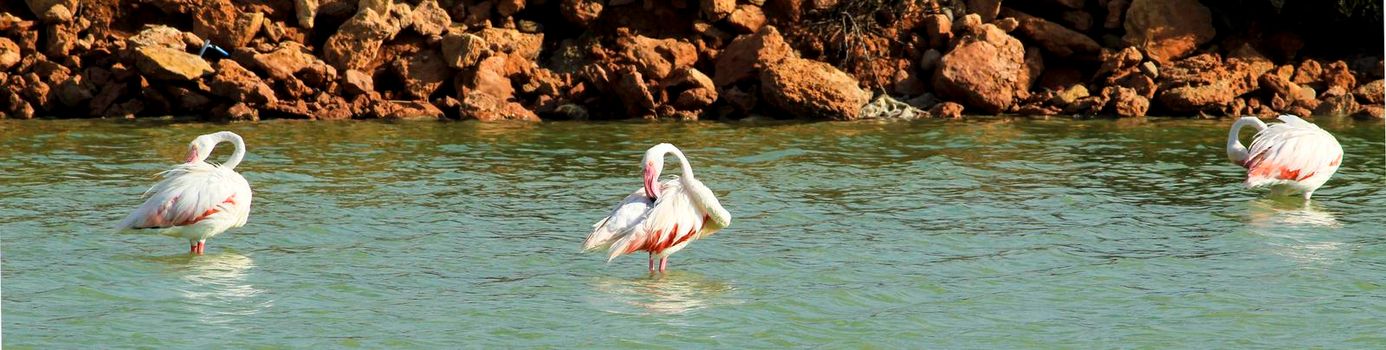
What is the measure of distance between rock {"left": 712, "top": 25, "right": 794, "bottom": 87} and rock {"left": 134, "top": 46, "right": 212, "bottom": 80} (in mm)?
5571

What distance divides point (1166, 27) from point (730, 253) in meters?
11.4

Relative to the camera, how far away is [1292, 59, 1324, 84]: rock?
1922 centimetres

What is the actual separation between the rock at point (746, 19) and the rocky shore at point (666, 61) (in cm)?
3

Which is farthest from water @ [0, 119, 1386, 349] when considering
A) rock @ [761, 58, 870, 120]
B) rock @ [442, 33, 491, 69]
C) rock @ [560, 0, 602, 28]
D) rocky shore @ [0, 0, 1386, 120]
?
rock @ [560, 0, 602, 28]

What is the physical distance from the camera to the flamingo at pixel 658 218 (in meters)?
8.62

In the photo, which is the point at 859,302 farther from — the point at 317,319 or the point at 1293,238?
the point at 1293,238

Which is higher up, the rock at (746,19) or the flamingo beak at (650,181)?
the rock at (746,19)

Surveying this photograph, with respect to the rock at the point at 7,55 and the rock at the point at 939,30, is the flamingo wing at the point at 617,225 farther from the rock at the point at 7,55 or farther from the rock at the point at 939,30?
the rock at the point at 7,55

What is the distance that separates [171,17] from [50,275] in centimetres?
1138

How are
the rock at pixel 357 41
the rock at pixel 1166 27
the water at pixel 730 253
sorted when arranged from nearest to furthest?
the water at pixel 730 253, the rock at pixel 357 41, the rock at pixel 1166 27

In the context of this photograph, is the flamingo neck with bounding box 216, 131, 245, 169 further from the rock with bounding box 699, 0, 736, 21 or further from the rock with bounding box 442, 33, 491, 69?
the rock with bounding box 699, 0, 736, 21

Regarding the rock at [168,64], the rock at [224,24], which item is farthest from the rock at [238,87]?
the rock at [224,24]

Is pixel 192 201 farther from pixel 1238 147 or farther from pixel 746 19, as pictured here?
pixel 746 19

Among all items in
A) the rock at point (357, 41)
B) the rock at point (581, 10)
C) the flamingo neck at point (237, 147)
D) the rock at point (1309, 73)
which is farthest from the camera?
the rock at point (581, 10)
